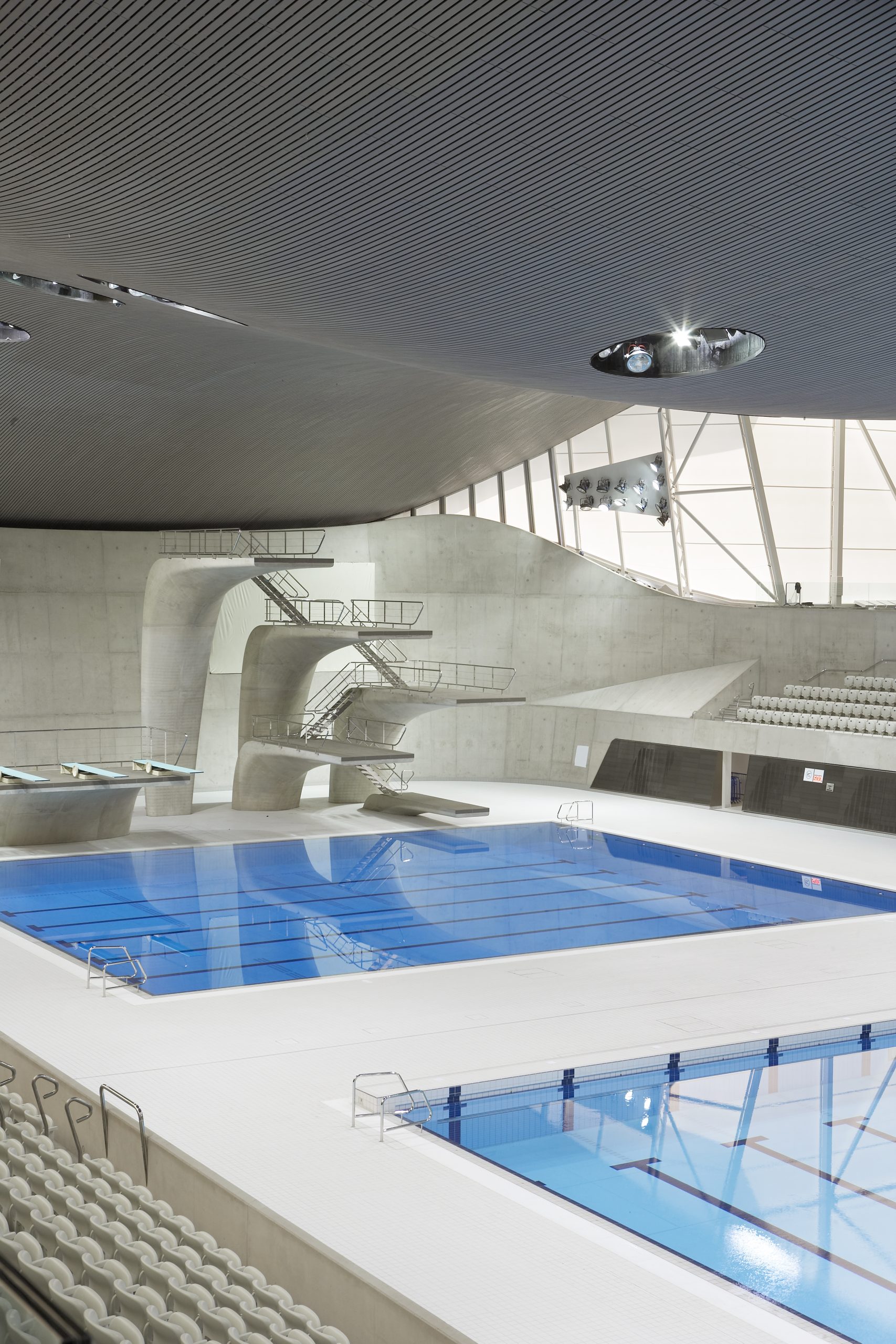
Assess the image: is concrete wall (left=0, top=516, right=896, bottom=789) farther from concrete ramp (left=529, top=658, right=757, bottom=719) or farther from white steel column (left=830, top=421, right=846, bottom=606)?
white steel column (left=830, top=421, right=846, bottom=606)

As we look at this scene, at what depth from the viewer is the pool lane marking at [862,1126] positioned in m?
8.92

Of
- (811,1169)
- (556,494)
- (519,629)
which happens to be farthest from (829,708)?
(811,1169)

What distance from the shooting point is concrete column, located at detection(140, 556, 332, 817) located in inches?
910

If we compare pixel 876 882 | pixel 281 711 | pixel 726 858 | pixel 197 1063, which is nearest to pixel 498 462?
pixel 281 711

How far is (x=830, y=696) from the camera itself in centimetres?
2548

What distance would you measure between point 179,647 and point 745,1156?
55.5ft

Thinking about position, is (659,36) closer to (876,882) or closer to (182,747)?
(876,882)

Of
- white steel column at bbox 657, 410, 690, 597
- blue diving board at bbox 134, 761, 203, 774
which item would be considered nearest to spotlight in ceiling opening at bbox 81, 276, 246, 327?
blue diving board at bbox 134, 761, 203, 774

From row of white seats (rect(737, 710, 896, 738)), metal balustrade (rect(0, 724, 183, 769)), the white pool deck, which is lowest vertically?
the white pool deck

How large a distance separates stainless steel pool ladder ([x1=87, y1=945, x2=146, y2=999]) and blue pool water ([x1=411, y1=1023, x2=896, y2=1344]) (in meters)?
5.03

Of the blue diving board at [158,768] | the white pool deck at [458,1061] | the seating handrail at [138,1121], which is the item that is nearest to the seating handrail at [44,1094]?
the white pool deck at [458,1061]

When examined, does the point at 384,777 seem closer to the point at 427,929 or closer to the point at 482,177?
the point at 427,929

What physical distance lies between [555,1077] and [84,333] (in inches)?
480

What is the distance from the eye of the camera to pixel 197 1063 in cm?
1060
